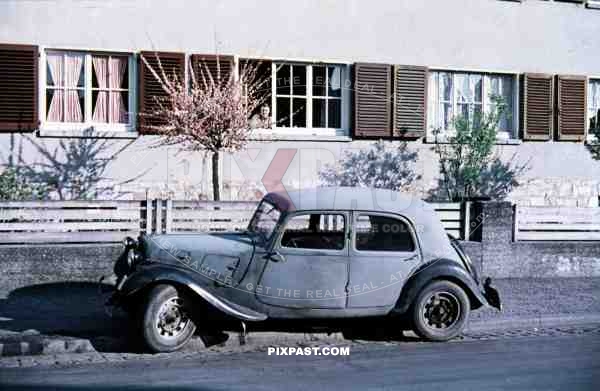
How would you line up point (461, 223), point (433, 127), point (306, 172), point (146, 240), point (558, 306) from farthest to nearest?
1. point (433, 127)
2. point (306, 172)
3. point (461, 223)
4. point (558, 306)
5. point (146, 240)

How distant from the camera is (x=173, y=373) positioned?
265 inches

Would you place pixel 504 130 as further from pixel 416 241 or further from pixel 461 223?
pixel 416 241

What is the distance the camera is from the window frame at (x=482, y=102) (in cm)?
1534

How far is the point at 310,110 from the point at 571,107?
5861mm

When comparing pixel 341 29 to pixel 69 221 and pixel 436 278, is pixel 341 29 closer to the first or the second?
pixel 69 221

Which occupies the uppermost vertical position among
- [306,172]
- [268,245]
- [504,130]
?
[504,130]

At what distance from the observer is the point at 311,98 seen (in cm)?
1465

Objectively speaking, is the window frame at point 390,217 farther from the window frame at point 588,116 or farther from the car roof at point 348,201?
the window frame at point 588,116

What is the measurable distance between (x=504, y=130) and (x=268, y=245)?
31.4ft

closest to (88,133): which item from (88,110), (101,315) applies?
(88,110)

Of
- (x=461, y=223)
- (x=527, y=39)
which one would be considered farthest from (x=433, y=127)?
(x=461, y=223)

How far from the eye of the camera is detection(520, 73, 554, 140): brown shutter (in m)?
15.7

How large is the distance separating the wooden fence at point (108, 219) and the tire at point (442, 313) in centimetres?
374

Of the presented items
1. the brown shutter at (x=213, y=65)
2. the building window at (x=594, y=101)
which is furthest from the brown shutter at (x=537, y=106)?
the brown shutter at (x=213, y=65)
